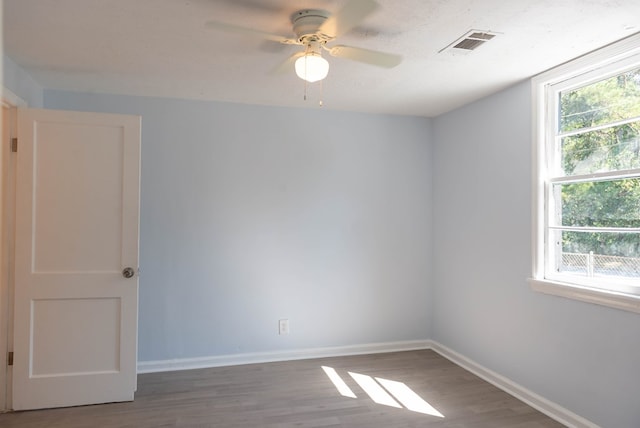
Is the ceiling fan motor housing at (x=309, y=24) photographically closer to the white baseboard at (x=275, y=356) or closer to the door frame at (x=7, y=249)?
the door frame at (x=7, y=249)

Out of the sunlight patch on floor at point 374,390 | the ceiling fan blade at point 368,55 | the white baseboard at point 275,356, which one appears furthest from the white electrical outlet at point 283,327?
the ceiling fan blade at point 368,55

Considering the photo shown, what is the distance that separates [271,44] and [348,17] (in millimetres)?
783

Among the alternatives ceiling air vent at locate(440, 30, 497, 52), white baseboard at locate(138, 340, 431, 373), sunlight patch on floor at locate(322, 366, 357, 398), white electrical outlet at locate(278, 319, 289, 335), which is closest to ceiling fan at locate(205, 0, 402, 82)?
ceiling air vent at locate(440, 30, 497, 52)

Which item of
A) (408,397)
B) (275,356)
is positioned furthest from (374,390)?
(275,356)

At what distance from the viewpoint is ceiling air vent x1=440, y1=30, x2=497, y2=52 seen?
224cm

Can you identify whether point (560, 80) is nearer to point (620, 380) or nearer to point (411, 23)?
point (411, 23)

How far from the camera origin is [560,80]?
2754 mm

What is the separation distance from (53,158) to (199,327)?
1.78 meters

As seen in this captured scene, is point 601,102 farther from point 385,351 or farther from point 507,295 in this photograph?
point 385,351

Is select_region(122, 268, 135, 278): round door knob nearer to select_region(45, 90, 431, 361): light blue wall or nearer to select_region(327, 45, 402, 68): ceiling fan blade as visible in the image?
select_region(45, 90, 431, 361): light blue wall

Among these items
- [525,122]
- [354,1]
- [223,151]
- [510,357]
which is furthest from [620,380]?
[223,151]

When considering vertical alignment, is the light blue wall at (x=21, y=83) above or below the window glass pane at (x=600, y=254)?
above

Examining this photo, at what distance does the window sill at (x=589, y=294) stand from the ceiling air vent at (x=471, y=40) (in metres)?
1.65

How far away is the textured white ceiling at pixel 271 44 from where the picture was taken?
1988 millimetres
